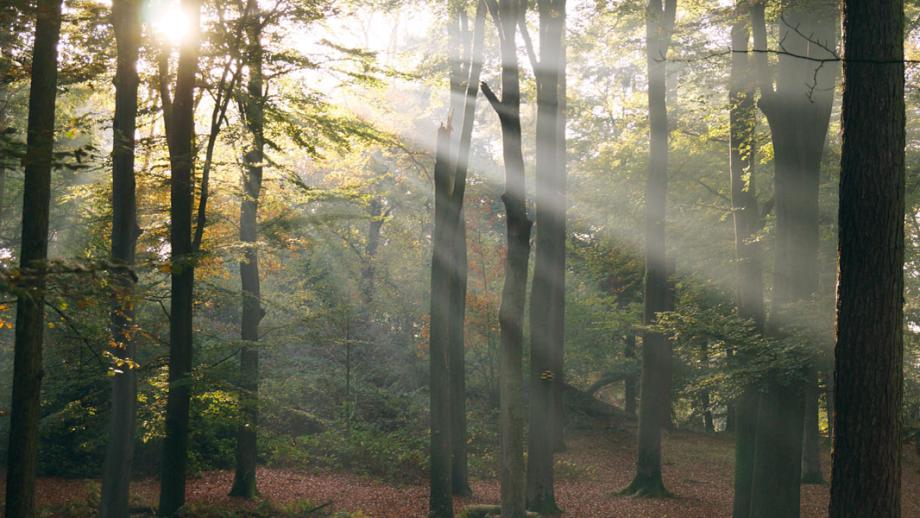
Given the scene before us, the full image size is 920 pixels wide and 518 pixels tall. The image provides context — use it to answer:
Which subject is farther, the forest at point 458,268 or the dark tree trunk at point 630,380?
the dark tree trunk at point 630,380

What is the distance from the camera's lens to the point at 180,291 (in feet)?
31.9

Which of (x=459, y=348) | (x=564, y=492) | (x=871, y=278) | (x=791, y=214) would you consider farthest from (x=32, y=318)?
(x=564, y=492)

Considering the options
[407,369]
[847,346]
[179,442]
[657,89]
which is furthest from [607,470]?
[847,346]

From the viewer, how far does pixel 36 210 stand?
654cm

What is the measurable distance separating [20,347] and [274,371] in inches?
692

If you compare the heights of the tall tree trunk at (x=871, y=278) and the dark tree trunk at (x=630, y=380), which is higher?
the tall tree trunk at (x=871, y=278)

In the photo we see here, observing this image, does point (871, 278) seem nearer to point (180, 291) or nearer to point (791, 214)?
point (791, 214)

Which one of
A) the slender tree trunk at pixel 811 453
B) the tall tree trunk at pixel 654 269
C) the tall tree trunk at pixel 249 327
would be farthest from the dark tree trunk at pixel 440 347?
the slender tree trunk at pixel 811 453

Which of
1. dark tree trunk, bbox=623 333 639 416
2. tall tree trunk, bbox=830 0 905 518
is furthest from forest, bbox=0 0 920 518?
dark tree trunk, bbox=623 333 639 416

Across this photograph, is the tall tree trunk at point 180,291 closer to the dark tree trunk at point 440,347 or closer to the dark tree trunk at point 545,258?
the dark tree trunk at point 440,347

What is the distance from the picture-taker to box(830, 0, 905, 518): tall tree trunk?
20.2 feet

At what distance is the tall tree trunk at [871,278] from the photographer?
6.14 metres

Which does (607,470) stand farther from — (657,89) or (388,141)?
(388,141)

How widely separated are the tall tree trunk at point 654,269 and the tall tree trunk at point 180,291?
952 cm
